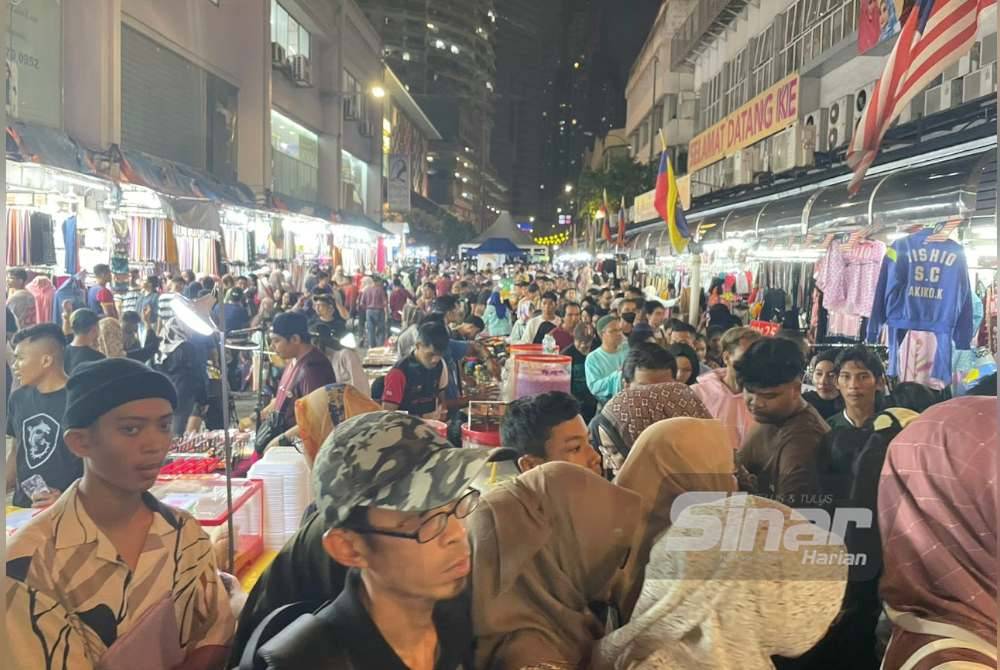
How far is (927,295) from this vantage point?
4.51 meters

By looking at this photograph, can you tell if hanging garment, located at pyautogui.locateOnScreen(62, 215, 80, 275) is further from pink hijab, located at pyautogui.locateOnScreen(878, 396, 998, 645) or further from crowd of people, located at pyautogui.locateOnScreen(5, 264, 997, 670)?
pink hijab, located at pyautogui.locateOnScreen(878, 396, 998, 645)

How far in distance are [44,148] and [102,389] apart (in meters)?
0.81

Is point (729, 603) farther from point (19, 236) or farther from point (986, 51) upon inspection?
point (986, 51)

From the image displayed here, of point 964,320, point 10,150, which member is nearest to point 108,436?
point 10,150

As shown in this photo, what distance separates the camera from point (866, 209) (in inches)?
192

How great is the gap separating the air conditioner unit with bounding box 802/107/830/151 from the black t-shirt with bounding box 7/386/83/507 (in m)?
5.20

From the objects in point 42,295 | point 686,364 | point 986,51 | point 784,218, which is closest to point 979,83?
point 986,51

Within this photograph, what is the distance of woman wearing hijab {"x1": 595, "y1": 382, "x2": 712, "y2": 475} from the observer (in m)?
2.85

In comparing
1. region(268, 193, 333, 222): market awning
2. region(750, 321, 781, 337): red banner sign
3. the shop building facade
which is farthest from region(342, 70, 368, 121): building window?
region(750, 321, 781, 337): red banner sign

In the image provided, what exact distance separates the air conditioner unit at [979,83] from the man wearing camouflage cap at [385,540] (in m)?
3.16

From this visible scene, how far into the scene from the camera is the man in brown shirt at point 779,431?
9.14 feet

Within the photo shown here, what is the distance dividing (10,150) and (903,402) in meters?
3.13

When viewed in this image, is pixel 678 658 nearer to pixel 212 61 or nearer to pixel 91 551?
pixel 91 551

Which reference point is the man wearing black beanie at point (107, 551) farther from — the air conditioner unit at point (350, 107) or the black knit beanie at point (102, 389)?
the air conditioner unit at point (350, 107)
